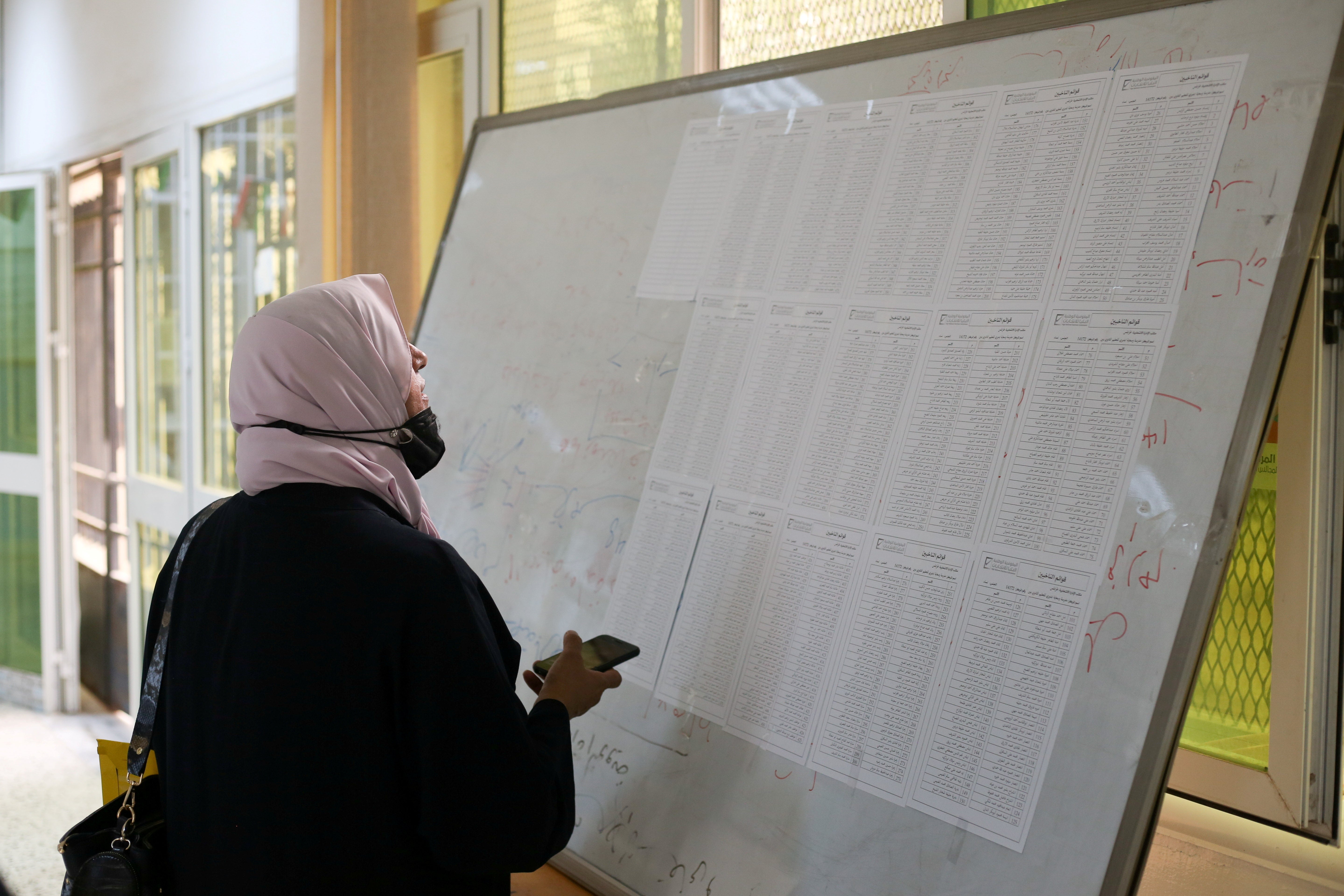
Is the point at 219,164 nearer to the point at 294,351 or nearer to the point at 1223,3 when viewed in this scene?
the point at 294,351

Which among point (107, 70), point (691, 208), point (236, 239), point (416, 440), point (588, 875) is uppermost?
point (107, 70)

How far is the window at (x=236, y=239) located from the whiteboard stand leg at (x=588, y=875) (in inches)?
79.9

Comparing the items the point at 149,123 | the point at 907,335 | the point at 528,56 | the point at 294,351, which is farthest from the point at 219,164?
the point at 907,335

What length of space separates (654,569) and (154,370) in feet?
9.20

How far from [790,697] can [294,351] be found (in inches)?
27.8

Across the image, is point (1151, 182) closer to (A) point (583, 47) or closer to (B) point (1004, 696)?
(B) point (1004, 696)

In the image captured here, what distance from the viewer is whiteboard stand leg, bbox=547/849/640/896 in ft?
4.44

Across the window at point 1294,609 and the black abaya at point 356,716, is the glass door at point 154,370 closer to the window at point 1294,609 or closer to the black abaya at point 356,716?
the black abaya at point 356,716

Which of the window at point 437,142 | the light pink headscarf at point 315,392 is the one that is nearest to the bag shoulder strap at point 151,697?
the light pink headscarf at point 315,392

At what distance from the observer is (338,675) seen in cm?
99

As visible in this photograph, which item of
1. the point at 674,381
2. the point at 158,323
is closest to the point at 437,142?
the point at 158,323

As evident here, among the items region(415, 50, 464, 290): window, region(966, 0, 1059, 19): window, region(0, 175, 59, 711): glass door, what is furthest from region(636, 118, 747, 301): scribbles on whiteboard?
region(0, 175, 59, 711): glass door

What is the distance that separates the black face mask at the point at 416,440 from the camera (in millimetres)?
1091

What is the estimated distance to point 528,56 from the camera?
8.31 feet
